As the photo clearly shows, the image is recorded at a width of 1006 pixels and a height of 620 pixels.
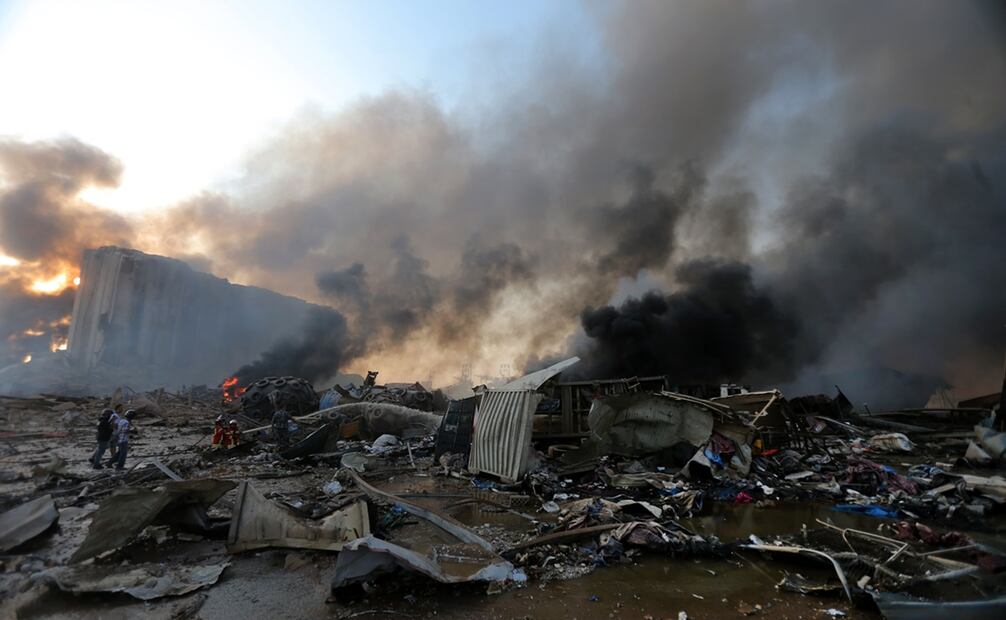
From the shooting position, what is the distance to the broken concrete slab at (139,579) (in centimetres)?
375

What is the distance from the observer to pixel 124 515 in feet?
14.6

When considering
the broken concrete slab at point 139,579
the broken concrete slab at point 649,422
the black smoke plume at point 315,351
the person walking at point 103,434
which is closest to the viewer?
the broken concrete slab at point 139,579

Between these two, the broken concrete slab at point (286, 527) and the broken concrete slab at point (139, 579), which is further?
the broken concrete slab at point (286, 527)

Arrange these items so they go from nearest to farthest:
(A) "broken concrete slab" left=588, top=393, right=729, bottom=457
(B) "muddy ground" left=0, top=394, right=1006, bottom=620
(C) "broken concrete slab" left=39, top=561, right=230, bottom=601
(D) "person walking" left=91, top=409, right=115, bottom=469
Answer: (B) "muddy ground" left=0, top=394, right=1006, bottom=620 < (C) "broken concrete slab" left=39, top=561, right=230, bottom=601 < (A) "broken concrete slab" left=588, top=393, right=729, bottom=457 < (D) "person walking" left=91, top=409, right=115, bottom=469

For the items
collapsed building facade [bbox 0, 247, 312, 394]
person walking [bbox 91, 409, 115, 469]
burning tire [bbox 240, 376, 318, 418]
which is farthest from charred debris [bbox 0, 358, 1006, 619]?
→ collapsed building facade [bbox 0, 247, 312, 394]

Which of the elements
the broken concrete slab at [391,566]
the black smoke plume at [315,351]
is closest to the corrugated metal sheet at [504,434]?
the broken concrete slab at [391,566]

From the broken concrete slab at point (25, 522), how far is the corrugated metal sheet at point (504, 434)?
630 centimetres

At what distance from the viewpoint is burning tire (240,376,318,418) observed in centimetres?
1941

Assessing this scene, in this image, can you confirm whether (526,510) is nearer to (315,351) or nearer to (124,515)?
(124,515)

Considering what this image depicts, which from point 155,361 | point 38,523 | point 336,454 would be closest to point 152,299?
point 155,361

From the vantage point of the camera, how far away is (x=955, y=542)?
15.8 ft

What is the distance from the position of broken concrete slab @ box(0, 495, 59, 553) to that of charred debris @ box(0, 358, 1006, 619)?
2 centimetres

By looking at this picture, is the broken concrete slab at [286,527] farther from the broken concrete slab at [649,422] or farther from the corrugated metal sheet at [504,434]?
the broken concrete slab at [649,422]

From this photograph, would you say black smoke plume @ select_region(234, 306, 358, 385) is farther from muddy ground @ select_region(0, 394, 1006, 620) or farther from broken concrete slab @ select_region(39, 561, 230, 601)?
broken concrete slab @ select_region(39, 561, 230, 601)
